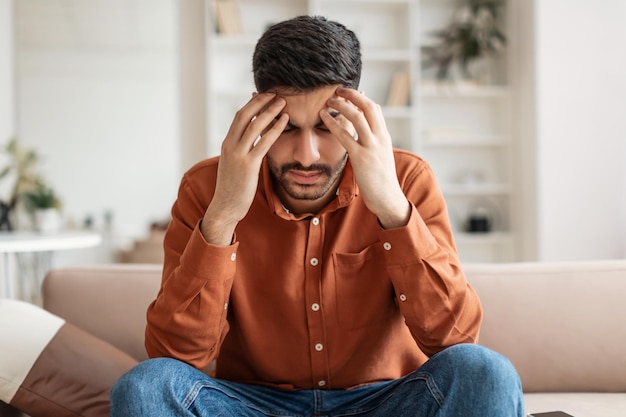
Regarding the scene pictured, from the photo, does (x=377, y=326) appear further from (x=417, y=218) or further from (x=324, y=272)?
(x=417, y=218)

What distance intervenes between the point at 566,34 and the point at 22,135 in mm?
7872

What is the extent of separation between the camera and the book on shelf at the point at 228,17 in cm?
448

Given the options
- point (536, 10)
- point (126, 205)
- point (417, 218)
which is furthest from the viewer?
point (126, 205)

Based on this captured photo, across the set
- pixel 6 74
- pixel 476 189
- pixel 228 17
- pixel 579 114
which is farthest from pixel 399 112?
pixel 6 74

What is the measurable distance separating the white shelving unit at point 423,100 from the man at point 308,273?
3.14 m

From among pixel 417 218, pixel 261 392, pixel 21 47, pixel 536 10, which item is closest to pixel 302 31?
pixel 417 218

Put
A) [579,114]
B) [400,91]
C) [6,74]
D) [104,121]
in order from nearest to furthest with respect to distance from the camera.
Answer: [579,114], [400,91], [6,74], [104,121]

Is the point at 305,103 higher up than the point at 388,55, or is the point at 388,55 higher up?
the point at 388,55

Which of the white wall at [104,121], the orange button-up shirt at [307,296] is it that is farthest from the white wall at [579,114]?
the white wall at [104,121]

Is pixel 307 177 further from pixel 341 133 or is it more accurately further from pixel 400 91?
pixel 400 91

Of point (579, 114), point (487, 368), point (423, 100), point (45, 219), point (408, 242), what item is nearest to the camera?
point (487, 368)

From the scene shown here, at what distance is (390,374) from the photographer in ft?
4.67

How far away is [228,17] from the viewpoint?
4512 millimetres

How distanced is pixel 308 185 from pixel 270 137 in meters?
0.13
